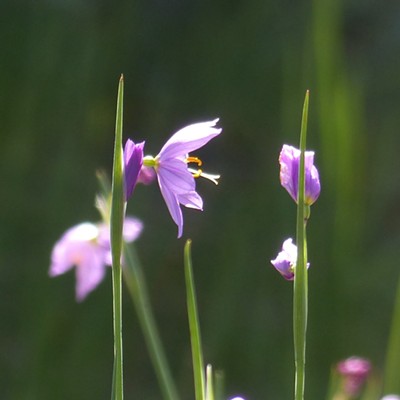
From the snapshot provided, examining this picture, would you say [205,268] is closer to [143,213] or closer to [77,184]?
[143,213]

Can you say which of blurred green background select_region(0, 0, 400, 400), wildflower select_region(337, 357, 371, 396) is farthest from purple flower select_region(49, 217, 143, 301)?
blurred green background select_region(0, 0, 400, 400)

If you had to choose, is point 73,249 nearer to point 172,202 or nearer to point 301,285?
point 172,202

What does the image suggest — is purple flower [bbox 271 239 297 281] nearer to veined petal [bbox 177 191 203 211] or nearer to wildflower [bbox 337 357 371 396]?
veined petal [bbox 177 191 203 211]

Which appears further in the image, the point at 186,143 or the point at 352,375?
the point at 352,375

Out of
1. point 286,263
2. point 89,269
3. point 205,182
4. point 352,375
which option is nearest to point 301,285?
point 286,263

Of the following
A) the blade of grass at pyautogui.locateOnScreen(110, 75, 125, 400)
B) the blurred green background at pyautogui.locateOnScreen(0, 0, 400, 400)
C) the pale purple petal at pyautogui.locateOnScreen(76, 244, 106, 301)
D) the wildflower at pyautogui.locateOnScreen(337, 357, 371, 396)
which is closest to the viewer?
the blade of grass at pyautogui.locateOnScreen(110, 75, 125, 400)
